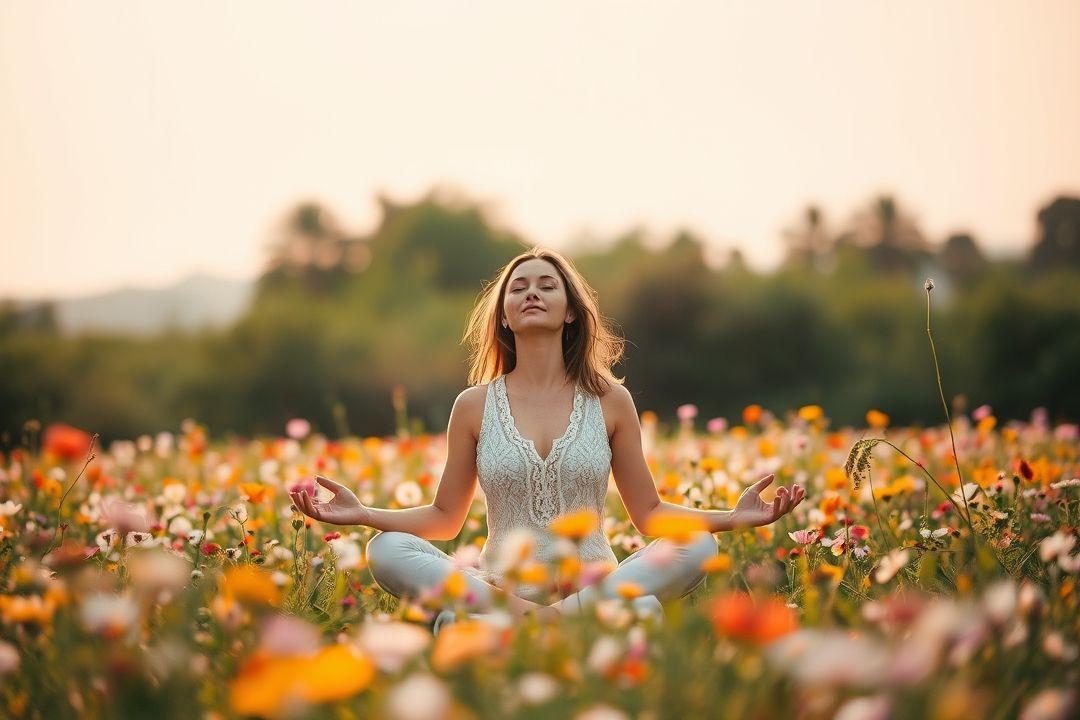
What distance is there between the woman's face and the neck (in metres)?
0.06

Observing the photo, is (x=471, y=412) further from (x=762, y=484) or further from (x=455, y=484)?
(x=762, y=484)

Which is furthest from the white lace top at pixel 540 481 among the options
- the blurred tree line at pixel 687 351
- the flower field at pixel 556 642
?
the blurred tree line at pixel 687 351

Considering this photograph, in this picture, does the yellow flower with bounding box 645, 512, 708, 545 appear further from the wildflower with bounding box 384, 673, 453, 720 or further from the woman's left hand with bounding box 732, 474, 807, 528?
the woman's left hand with bounding box 732, 474, 807, 528

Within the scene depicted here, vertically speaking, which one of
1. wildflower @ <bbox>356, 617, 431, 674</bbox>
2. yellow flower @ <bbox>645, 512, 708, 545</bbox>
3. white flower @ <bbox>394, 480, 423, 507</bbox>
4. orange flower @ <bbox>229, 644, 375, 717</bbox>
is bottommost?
white flower @ <bbox>394, 480, 423, 507</bbox>

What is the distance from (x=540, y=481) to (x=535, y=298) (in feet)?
2.10

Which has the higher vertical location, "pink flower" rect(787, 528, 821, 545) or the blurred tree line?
"pink flower" rect(787, 528, 821, 545)

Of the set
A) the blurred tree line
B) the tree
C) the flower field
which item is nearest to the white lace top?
the flower field

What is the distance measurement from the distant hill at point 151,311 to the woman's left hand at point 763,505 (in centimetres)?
2346

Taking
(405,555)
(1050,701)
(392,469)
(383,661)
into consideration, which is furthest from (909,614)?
(392,469)

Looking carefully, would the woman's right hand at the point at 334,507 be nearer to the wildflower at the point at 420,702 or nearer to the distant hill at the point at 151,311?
the wildflower at the point at 420,702

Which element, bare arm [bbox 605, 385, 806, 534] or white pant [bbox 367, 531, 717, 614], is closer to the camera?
white pant [bbox 367, 531, 717, 614]

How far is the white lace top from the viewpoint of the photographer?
3.33 metres

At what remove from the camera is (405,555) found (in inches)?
117

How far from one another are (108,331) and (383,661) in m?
26.5
